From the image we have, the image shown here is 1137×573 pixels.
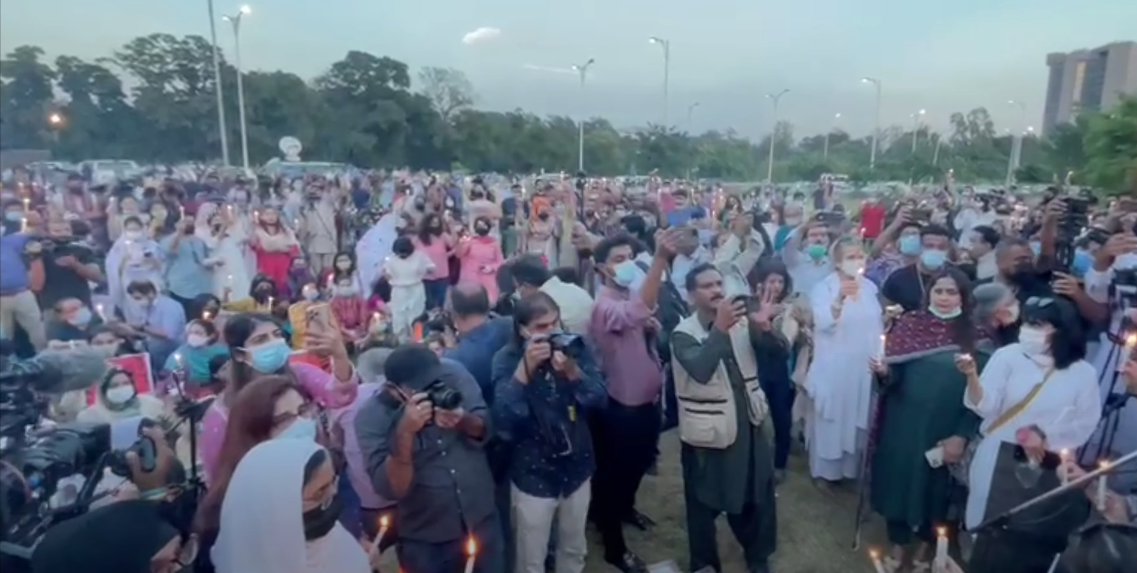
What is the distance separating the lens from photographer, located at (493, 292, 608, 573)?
11.3 feet

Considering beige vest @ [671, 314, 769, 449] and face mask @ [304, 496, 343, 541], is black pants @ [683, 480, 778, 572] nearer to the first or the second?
beige vest @ [671, 314, 769, 449]

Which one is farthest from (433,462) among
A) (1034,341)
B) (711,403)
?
(1034,341)

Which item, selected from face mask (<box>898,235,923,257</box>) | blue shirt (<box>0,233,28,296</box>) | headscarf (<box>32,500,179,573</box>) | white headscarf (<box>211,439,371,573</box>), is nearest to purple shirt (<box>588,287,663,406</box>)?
white headscarf (<box>211,439,371,573</box>)

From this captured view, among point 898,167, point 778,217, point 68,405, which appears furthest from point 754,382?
point 898,167

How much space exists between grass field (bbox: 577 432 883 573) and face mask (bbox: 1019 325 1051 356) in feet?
5.41

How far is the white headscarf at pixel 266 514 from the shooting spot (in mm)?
2146

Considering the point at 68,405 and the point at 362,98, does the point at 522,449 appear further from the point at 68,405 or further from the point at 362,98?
the point at 362,98

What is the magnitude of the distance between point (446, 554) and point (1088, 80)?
15474mm

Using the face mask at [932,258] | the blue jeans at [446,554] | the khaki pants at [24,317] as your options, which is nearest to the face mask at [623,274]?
the blue jeans at [446,554]

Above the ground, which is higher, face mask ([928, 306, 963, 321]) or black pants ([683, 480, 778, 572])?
face mask ([928, 306, 963, 321])

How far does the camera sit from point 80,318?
16.5 ft

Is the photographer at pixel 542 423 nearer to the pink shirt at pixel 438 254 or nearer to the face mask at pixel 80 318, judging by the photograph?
the face mask at pixel 80 318

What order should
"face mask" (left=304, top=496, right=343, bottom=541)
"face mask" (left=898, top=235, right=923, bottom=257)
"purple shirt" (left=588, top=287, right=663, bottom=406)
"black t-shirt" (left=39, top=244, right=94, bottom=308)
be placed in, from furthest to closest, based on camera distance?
1. "face mask" (left=898, top=235, right=923, bottom=257)
2. "black t-shirt" (left=39, top=244, right=94, bottom=308)
3. "purple shirt" (left=588, top=287, right=663, bottom=406)
4. "face mask" (left=304, top=496, right=343, bottom=541)

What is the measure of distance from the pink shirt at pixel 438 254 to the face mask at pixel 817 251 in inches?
139
